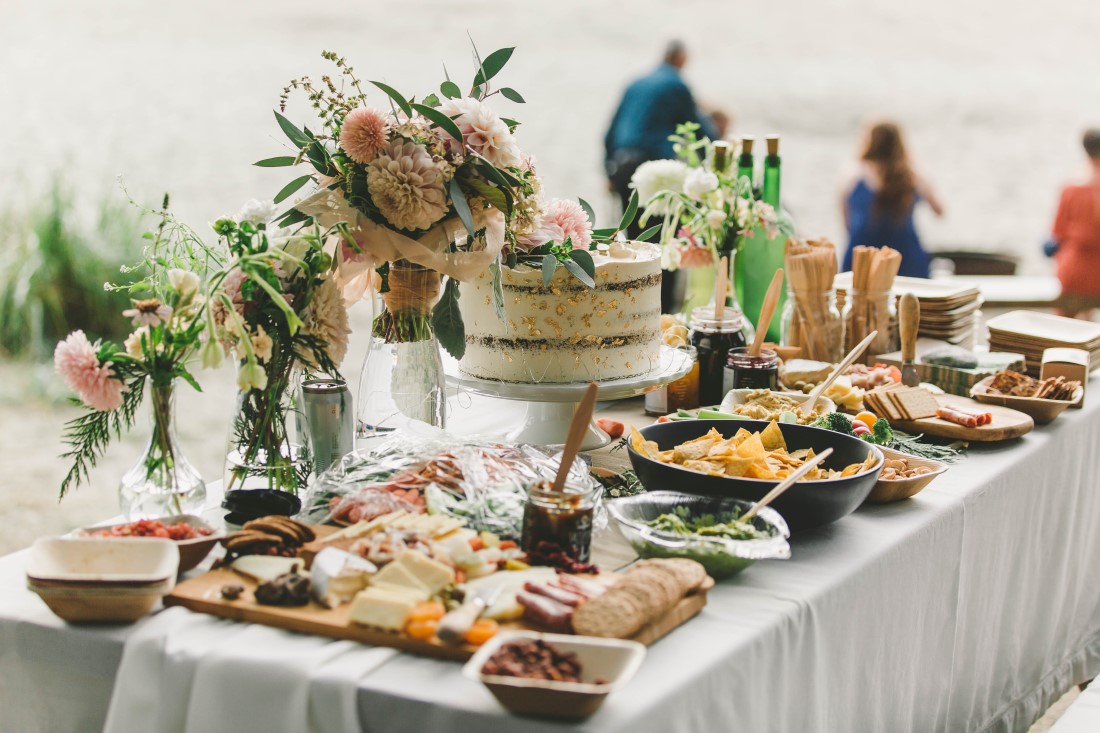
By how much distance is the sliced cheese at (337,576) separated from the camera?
127cm

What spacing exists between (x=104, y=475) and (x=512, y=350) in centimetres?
404

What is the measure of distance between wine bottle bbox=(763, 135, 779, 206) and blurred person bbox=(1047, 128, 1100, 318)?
118 inches

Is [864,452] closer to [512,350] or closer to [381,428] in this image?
[512,350]

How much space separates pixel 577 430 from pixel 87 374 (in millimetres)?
598

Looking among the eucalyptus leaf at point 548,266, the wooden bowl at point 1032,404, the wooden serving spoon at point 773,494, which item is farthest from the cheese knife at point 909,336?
the wooden serving spoon at point 773,494

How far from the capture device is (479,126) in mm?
1693

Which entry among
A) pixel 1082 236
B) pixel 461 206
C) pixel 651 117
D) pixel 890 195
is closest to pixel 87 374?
pixel 461 206

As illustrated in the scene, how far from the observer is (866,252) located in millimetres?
2570

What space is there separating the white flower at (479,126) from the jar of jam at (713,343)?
709 millimetres

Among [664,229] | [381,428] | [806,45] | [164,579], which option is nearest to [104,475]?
[664,229]

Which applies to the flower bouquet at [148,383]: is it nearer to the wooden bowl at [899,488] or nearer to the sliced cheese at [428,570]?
the sliced cheese at [428,570]

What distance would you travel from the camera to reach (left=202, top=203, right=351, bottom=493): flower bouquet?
1.57 metres

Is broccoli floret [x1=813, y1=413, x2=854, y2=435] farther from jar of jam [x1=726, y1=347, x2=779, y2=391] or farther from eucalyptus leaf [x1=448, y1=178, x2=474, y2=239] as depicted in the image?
eucalyptus leaf [x1=448, y1=178, x2=474, y2=239]

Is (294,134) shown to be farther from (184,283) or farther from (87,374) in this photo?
(87,374)
